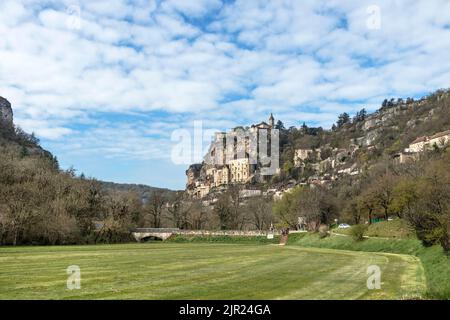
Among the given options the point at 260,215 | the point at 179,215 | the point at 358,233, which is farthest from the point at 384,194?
the point at 179,215

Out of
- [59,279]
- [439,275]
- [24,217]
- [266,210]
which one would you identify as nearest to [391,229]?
[439,275]

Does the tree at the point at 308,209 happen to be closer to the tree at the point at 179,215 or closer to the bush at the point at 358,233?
the tree at the point at 179,215

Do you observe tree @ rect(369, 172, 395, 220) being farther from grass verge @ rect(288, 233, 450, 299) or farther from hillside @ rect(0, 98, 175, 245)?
hillside @ rect(0, 98, 175, 245)

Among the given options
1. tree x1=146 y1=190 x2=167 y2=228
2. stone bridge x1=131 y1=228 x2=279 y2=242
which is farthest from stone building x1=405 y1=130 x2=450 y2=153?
Result: tree x1=146 y1=190 x2=167 y2=228

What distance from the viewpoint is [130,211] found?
111 meters

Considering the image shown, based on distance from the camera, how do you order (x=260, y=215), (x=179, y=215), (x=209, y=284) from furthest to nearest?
→ (x=179, y=215) < (x=260, y=215) < (x=209, y=284)

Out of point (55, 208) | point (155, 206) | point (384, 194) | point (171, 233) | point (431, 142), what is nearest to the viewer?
point (384, 194)

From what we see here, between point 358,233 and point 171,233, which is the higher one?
point 358,233

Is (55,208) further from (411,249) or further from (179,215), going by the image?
(411,249)

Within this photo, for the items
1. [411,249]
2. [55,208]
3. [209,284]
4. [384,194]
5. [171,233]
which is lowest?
[171,233]
